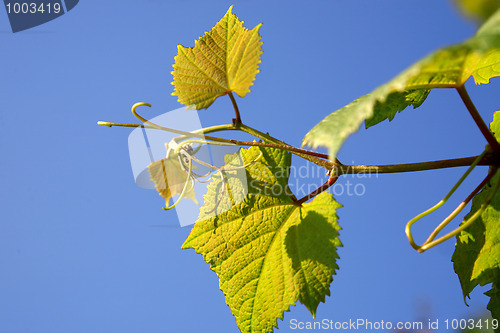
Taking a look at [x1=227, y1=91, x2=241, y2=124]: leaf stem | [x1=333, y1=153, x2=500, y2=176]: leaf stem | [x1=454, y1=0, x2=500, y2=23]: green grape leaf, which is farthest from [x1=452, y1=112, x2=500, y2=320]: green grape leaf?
[x1=454, y1=0, x2=500, y2=23]: green grape leaf

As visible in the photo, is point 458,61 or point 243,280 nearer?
point 458,61

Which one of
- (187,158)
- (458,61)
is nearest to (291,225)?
(187,158)

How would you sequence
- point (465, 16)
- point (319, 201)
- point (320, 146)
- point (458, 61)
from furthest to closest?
point (465, 16)
point (319, 201)
point (458, 61)
point (320, 146)

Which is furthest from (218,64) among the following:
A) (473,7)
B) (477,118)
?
(473,7)

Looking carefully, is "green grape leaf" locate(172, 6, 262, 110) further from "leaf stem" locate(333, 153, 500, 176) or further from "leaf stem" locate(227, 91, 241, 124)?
"leaf stem" locate(333, 153, 500, 176)

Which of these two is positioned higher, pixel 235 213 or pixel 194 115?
pixel 194 115

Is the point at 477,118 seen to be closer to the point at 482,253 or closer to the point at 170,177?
the point at 482,253

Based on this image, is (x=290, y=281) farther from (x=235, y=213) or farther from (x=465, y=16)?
(x=465, y=16)
